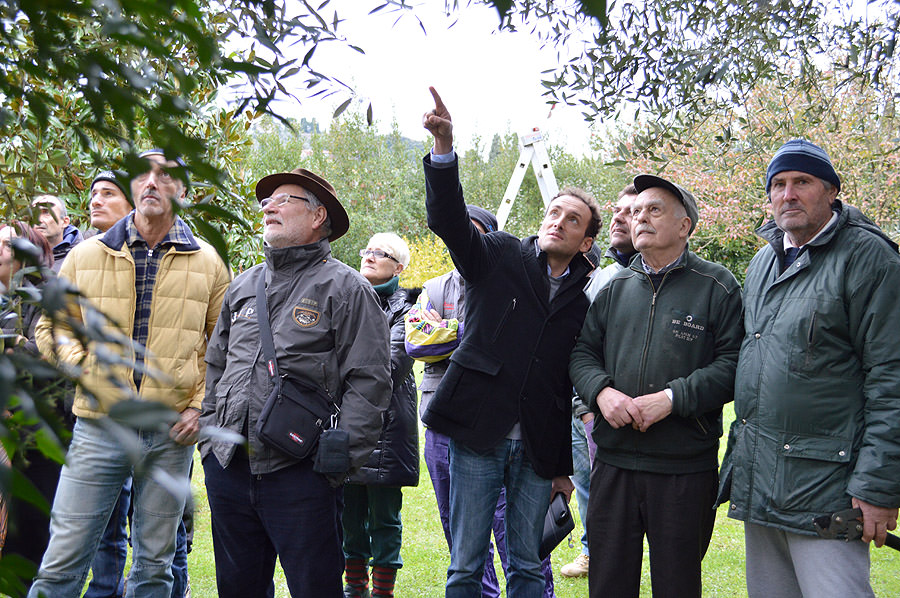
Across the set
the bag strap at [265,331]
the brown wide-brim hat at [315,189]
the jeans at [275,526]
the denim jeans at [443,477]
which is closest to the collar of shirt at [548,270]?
the brown wide-brim hat at [315,189]

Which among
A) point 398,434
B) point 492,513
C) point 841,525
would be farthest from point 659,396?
point 398,434

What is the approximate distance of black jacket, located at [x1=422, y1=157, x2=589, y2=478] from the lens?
12.7ft

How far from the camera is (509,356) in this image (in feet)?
12.9

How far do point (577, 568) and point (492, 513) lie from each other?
7.15 ft

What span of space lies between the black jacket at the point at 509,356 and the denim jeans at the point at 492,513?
0.10 meters

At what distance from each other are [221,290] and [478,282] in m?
1.43

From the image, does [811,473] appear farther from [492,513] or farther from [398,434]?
[398,434]

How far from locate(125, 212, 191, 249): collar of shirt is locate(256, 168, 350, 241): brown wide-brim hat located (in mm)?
442

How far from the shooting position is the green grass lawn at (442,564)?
18.3ft

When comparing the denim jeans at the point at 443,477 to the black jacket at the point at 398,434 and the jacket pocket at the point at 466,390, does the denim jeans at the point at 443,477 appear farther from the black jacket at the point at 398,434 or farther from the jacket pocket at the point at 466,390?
the jacket pocket at the point at 466,390

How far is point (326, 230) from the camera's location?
414 cm

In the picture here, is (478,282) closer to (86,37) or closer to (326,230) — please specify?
(326,230)

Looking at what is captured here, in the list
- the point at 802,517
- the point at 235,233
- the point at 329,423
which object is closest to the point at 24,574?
the point at 329,423

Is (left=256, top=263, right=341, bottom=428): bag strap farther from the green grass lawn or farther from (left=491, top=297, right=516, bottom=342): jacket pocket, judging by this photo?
the green grass lawn
